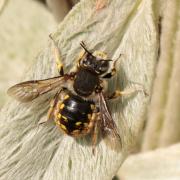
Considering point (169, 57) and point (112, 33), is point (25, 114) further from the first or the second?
point (169, 57)

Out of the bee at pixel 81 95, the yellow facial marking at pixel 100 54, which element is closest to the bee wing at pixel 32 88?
the bee at pixel 81 95

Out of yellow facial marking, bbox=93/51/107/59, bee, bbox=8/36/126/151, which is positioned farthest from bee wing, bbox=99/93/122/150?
yellow facial marking, bbox=93/51/107/59

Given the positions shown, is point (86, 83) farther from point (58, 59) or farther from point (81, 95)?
point (58, 59)

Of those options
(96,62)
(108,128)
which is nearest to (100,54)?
(96,62)

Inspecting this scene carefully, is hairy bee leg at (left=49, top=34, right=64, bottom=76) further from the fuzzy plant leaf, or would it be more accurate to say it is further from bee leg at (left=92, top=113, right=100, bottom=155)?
bee leg at (left=92, top=113, right=100, bottom=155)

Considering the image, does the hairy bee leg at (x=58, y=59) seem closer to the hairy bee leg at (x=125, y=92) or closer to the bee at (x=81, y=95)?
the bee at (x=81, y=95)

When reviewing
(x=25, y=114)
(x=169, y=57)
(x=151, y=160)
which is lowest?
(x=151, y=160)

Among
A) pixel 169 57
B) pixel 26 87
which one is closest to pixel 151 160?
pixel 169 57
